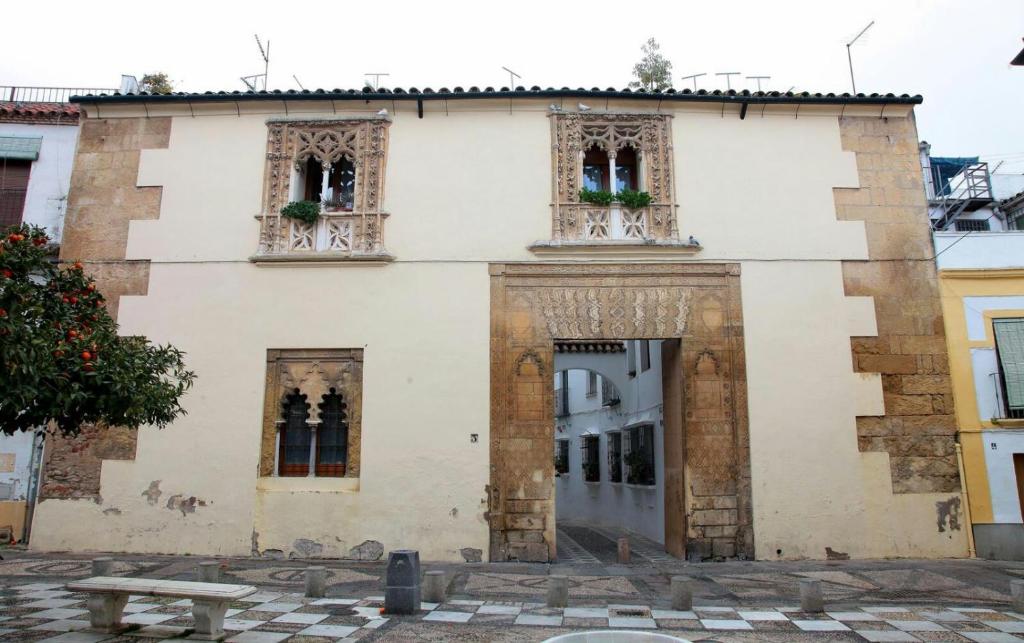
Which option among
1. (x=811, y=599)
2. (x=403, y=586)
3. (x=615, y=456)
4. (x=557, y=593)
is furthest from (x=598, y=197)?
(x=615, y=456)

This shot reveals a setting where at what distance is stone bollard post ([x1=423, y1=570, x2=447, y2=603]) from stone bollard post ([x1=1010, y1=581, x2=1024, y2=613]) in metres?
5.96

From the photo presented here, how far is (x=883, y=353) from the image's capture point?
11227mm

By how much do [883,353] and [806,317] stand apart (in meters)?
1.29

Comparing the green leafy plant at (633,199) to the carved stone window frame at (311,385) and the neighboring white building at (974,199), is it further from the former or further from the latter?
the neighboring white building at (974,199)

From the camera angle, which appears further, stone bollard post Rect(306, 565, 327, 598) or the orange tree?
stone bollard post Rect(306, 565, 327, 598)

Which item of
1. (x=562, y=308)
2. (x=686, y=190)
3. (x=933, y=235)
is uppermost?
(x=686, y=190)

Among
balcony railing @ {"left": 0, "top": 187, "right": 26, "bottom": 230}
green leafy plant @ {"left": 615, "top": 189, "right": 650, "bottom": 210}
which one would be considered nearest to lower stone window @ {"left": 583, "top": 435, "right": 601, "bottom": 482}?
green leafy plant @ {"left": 615, "top": 189, "right": 650, "bottom": 210}

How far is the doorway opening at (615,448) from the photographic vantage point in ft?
40.3

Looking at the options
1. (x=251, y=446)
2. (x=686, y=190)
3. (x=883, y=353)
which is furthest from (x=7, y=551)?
(x=883, y=353)

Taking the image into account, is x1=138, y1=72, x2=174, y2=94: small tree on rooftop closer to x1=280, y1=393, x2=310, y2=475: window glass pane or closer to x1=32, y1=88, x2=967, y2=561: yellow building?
x1=32, y1=88, x2=967, y2=561: yellow building

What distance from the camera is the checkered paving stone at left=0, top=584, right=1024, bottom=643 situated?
642 centimetres

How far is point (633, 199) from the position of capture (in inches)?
457

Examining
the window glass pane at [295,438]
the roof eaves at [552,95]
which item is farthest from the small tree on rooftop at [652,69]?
the window glass pane at [295,438]

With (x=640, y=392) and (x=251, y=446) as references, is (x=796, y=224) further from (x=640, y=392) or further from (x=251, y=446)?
(x=251, y=446)
